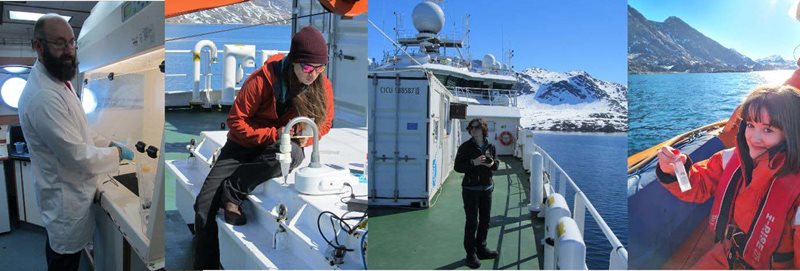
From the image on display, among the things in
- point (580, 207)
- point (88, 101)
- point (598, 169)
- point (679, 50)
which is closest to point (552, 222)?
point (580, 207)

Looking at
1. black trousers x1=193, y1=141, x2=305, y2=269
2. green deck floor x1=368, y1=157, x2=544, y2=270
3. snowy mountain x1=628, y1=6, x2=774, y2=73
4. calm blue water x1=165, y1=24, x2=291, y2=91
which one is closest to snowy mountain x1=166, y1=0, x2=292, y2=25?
calm blue water x1=165, y1=24, x2=291, y2=91

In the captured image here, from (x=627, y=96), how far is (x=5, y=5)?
2.62m

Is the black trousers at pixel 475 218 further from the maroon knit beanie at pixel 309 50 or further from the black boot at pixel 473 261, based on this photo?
the maroon knit beanie at pixel 309 50

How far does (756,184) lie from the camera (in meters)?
1.85

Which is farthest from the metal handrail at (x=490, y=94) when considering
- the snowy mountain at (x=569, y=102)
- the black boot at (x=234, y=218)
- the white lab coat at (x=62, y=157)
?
the white lab coat at (x=62, y=157)

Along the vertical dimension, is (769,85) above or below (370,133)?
above

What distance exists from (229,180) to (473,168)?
102 cm

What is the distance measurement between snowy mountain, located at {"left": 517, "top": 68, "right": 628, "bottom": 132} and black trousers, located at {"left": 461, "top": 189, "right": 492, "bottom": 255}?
32cm

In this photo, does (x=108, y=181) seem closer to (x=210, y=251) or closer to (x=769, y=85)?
(x=210, y=251)

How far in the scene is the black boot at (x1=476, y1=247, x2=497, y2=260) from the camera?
188 centimetres

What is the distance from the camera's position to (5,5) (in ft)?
7.07

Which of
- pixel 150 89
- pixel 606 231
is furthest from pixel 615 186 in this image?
pixel 150 89

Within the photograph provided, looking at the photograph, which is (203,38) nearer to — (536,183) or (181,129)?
(181,129)

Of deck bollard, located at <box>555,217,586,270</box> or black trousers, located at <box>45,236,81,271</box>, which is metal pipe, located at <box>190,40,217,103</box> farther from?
deck bollard, located at <box>555,217,586,270</box>
